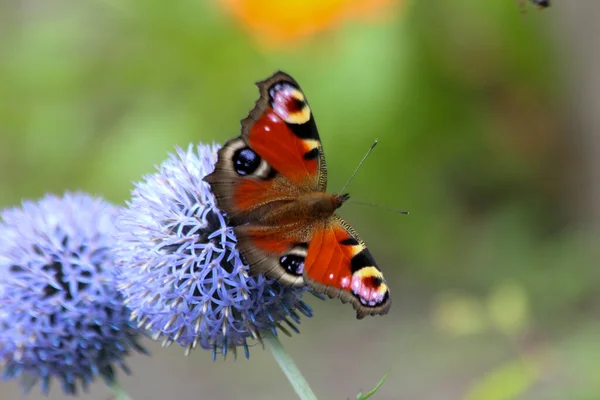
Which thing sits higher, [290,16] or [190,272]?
[290,16]

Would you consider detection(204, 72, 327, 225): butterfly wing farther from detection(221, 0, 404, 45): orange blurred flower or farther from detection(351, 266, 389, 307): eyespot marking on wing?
detection(221, 0, 404, 45): orange blurred flower

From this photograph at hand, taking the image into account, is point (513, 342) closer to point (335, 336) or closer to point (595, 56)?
point (335, 336)

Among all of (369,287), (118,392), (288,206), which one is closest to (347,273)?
(369,287)

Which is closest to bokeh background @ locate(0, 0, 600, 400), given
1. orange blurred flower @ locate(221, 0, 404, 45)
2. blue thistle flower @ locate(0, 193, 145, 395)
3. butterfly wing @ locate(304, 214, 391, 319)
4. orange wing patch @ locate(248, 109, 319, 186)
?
orange blurred flower @ locate(221, 0, 404, 45)

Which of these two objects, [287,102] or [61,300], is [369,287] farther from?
[61,300]

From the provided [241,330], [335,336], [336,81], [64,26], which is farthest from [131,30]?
[241,330]

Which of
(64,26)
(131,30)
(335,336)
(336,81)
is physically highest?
(64,26)
